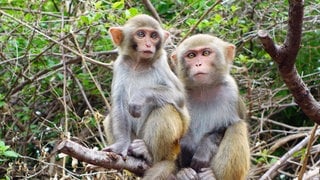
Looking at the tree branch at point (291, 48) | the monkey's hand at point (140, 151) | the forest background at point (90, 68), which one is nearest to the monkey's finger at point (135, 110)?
the monkey's hand at point (140, 151)

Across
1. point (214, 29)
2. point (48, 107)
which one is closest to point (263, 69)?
point (214, 29)

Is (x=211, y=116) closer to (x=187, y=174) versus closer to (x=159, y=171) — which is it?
(x=187, y=174)

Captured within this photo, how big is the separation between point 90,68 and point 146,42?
3.09 metres

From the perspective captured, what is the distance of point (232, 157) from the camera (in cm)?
566

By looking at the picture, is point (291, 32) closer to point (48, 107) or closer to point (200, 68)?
point (200, 68)

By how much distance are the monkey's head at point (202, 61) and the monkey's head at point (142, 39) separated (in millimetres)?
212

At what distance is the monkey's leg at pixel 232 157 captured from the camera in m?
5.66

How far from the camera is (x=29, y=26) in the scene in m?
7.72

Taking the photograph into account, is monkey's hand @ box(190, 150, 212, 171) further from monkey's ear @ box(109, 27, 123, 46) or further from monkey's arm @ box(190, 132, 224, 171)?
monkey's ear @ box(109, 27, 123, 46)

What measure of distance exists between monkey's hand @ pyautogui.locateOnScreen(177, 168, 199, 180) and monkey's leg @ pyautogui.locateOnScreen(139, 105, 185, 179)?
0.17 meters

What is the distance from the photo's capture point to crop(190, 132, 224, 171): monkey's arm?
5785 mm

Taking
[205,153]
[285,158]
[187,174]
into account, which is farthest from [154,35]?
[285,158]

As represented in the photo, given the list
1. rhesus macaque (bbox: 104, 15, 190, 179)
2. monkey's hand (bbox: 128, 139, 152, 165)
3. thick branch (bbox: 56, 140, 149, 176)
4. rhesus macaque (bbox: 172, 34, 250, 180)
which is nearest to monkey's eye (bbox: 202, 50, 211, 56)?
rhesus macaque (bbox: 172, 34, 250, 180)

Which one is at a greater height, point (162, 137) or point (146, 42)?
point (146, 42)
